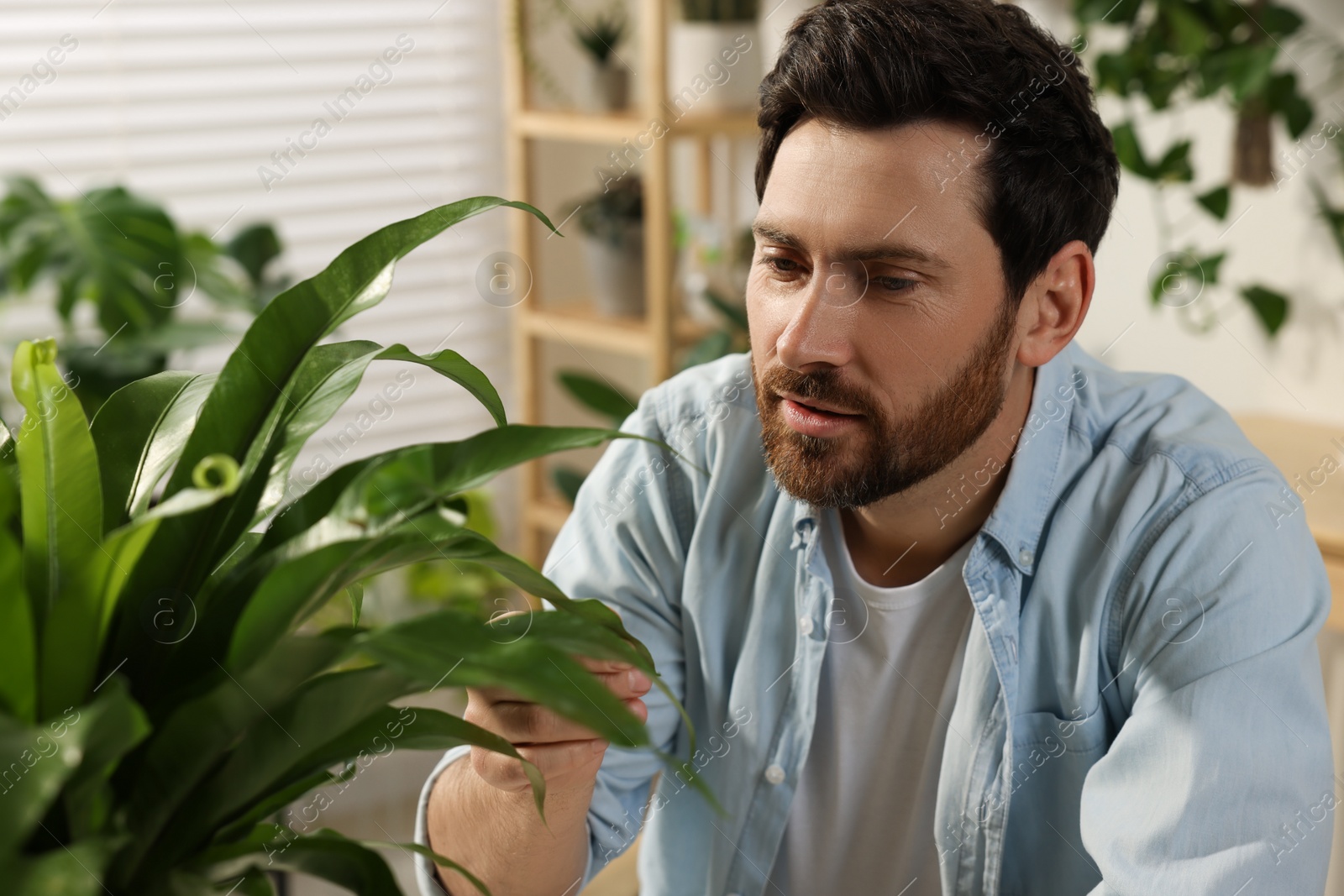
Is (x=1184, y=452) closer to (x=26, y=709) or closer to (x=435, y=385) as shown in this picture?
(x=26, y=709)

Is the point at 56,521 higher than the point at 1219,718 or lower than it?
higher

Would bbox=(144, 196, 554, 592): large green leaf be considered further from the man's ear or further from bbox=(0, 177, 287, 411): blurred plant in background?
bbox=(0, 177, 287, 411): blurred plant in background

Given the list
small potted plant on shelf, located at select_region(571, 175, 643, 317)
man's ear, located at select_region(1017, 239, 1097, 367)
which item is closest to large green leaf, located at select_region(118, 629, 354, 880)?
man's ear, located at select_region(1017, 239, 1097, 367)

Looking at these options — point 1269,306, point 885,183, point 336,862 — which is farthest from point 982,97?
point 1269,306

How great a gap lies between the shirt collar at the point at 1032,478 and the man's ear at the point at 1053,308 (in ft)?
0.08

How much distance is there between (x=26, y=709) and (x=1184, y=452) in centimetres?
89

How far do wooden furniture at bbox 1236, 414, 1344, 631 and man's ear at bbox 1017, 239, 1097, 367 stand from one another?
463mm

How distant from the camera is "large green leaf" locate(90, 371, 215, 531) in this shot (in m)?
0.60

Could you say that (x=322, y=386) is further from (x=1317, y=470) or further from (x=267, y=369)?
(x=1317, y=470)

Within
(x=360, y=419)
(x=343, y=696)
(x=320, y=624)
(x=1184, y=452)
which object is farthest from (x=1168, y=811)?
(x=360, y=419)

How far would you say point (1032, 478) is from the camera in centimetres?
109

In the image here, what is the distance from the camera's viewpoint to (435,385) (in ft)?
9.32

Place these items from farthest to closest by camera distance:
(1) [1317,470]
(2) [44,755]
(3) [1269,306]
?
(3) [1269,306], (1) [1317,470], (2) [44,755]

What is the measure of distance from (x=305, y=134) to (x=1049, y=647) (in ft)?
6.64
